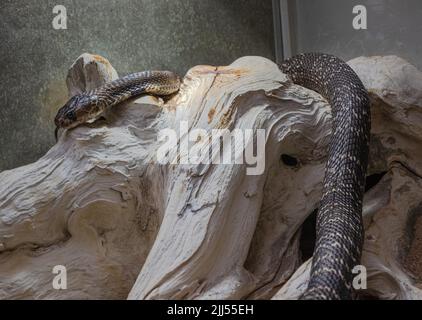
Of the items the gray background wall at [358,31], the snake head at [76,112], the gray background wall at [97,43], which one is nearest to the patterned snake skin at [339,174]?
the gray background wall at [358,31]

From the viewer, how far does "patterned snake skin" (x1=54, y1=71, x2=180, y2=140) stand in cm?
252

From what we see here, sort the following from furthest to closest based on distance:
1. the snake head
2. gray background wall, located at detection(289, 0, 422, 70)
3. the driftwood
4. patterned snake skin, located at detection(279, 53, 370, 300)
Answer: gray background wall, located at detection(289, 0, 422, 70)
the snake head
the driftwood
patterned snake skin, located at detection(279, 53, 370, 300)

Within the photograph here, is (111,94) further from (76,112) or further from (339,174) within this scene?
(339,174)

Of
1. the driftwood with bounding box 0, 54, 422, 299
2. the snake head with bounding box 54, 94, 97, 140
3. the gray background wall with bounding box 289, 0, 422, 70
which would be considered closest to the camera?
the driftwood with bounding box 0, 54, 422, 299

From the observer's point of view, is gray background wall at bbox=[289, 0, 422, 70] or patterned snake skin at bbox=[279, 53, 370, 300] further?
gray background wall at bbox=[289, 0, 422, 70]

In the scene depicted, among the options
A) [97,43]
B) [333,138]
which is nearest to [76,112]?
[97,43]

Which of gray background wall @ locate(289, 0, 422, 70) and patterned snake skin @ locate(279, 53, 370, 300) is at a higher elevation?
gray background wall @ locate(289, 0, 422, 70)

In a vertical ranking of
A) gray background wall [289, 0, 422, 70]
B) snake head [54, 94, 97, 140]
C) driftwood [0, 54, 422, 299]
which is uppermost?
gray background wall [289, 0, 422, 70]

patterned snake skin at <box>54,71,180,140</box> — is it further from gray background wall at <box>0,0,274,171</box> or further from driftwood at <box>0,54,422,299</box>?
gray background wall at <box>0,0,274,171</box>

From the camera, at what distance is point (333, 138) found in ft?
8.34

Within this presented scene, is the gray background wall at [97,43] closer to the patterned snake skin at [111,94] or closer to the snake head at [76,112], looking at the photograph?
the patterned snake skin at [111,94]

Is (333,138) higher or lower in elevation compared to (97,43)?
lower

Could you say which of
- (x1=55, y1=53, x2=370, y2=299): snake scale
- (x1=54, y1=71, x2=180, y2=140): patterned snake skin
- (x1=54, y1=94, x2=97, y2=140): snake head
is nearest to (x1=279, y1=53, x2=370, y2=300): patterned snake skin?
(x1=55, y1=53, x2=370, y2=299): snake scale

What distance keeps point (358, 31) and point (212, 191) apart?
3.96 ft
